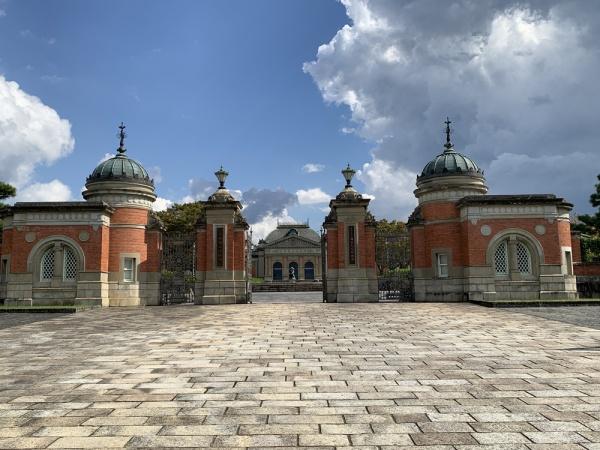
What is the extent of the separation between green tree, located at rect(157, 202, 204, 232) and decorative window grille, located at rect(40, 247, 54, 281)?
22.5 metres

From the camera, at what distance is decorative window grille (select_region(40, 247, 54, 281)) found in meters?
19.9

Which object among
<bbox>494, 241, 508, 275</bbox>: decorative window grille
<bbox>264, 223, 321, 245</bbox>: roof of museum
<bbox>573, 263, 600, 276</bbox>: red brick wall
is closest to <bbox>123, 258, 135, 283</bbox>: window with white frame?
<bbox>494, 241, 508, 275</bbox>: decorative window grille

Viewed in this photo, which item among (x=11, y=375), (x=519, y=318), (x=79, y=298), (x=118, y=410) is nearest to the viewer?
(x=118, y=410)

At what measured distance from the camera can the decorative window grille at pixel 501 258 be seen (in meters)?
20.0

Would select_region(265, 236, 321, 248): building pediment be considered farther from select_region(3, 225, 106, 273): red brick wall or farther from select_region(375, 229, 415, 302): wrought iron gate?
select_region(3, 225, 106, 273): red brick wall

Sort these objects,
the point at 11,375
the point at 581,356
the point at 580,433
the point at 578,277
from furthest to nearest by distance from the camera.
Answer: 1. the point at 578,277
2. the point at 581,356
3. the point at 11,375
4. the point at 580,433

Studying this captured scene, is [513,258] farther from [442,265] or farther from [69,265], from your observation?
[69,265]

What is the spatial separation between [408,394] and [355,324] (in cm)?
684

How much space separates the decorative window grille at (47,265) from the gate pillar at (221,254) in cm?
625

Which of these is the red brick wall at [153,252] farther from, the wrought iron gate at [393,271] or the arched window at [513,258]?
the arched window at [513,258]

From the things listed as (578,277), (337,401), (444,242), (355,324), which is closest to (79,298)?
(355,324)

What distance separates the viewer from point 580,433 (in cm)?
395

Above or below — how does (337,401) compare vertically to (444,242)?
below

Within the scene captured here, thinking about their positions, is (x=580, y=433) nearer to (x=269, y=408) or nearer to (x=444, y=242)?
(x=269, y=408)
